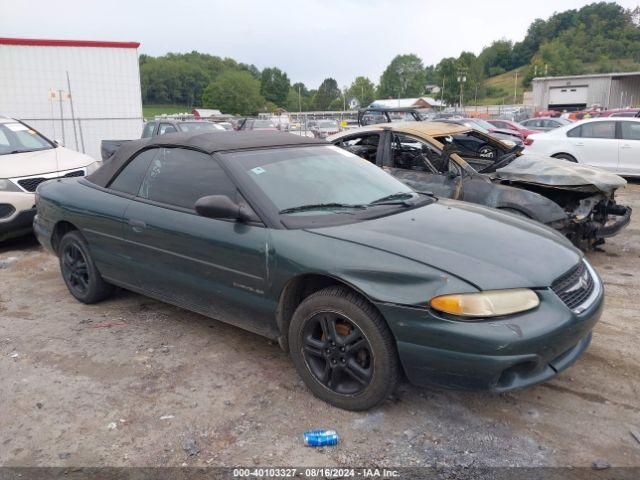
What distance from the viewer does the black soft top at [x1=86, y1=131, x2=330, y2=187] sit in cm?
384

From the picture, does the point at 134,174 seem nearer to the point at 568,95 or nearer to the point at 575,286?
the point at 575,286

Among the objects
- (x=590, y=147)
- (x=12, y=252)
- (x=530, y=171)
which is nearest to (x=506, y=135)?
(x=590, y=147)

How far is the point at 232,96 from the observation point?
97.8 meters

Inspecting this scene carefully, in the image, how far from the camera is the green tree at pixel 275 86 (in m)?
124

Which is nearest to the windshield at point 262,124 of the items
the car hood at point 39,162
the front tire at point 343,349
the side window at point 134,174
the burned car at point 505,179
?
the car hood at point 39,162

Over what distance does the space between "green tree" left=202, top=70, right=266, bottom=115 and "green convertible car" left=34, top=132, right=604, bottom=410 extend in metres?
94.9

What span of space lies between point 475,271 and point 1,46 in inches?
737

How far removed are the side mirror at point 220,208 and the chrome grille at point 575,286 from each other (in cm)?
186

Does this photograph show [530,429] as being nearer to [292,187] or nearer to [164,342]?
[292,187]

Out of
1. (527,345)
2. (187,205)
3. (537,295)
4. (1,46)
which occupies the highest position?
(1,46)

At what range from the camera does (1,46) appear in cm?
1670

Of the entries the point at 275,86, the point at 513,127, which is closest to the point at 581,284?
the point at 513,127

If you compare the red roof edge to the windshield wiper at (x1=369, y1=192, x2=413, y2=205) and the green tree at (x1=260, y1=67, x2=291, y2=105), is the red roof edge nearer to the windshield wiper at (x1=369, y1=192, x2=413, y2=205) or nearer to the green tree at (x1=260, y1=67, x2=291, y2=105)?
the windshield wiper at (x1=369, y1=192, x2=413, y2=205)

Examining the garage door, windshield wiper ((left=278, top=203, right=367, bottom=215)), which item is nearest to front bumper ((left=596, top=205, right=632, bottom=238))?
windshield wiper ((left=278, top=203, right=367, bottom=215))
